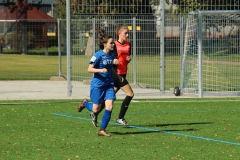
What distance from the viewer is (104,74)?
12.5m

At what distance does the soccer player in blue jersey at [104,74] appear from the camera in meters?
12.3

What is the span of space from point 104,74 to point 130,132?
3.72 ft

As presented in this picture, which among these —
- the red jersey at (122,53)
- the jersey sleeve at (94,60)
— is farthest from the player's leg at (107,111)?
the red jersey at (122,53)

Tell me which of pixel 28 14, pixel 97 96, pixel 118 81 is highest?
pixel 28 14

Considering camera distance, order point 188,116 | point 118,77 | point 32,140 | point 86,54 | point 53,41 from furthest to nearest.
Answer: point 53,41
point 86,54
point 188,116
point 118,77
point 32,140

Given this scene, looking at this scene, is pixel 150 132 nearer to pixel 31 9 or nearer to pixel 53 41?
pixel 53 41

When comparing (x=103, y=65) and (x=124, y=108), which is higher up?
(x=103, y=65)

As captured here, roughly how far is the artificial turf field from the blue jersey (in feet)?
2.90

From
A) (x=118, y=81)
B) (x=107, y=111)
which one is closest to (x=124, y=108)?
(x=118, y=81)

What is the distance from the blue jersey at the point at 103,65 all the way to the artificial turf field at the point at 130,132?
885 mm

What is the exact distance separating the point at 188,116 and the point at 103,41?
12.0 feet

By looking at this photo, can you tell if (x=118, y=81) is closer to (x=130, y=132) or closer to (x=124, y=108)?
(x=124, y=108)

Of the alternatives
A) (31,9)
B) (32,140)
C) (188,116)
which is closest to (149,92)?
(188,116)

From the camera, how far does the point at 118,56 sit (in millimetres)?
14258
